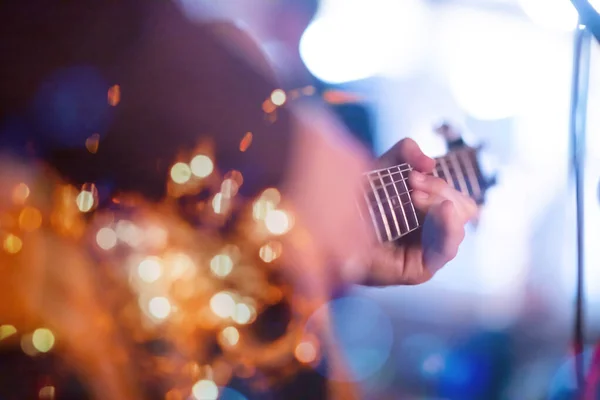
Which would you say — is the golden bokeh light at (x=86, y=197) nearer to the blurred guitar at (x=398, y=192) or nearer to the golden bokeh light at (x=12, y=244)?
the golden bokeh light at (x=12, y=244)

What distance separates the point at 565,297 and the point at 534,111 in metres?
0.33

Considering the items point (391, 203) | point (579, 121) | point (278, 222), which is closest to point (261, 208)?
point (278, 222)

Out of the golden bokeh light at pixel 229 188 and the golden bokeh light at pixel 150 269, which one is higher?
the golden bokeh light at pixel 229 188

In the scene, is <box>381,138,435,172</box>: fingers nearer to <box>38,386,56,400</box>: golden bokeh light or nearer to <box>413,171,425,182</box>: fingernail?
<box>413,171,425,182</box>: fingernail

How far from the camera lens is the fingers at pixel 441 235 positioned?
2.45ft

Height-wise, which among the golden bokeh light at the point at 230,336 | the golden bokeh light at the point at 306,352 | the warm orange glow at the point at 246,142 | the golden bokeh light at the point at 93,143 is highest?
the warm orange glow at the point at 246,142

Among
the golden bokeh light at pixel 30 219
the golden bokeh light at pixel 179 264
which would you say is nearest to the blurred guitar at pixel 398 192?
the golden bokeh light at pixel 179 264

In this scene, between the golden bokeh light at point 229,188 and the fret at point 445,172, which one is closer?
the fret at point 445,172

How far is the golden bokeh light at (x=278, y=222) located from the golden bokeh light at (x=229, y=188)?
0.23 ft

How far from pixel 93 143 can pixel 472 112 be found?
61 centimetres

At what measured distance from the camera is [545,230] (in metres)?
0.88

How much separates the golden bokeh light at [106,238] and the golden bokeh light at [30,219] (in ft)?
0.33

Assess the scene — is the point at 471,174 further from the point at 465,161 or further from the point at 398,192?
the point at 398,192

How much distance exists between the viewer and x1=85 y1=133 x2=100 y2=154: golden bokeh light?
847mm
